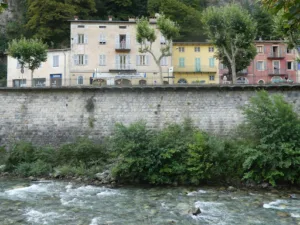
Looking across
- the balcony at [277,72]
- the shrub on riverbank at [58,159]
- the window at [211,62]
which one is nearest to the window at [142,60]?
the window at [211,62]

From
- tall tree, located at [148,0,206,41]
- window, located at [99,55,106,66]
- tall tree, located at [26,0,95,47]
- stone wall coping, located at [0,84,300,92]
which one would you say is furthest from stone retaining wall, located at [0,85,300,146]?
A: tall tree, located at [148,0,206,41]

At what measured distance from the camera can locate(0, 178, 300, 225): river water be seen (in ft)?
31.1

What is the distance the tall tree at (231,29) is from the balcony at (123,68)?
10.9m

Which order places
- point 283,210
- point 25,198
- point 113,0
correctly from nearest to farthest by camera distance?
point 283,210 → point 25,198 → point 113,0

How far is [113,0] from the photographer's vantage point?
133 ft

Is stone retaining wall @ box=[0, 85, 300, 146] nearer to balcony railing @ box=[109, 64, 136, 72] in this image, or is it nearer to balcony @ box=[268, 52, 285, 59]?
balcony railing @ box=[109, 64, 136, 72]

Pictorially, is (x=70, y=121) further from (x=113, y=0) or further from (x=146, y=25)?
(x=113, y=0)

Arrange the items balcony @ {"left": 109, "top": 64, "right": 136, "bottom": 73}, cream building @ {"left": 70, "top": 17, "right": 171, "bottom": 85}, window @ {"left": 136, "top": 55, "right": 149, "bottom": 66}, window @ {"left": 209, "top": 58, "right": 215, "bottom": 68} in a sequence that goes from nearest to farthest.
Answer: cream building @ {"left": 70, "top": 17, "right": 171, "bottom": 85}, balcony @ {"left": 109, "top": 64, "right": 136, "bottom": 73}, window @ {"left": 136, "top": 55, "right": 149, "bottom": 66}, window @ {"left": 209, "top": 58, "right": 215, "bottom": 68}

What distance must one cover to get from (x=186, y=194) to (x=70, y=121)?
9.13 m

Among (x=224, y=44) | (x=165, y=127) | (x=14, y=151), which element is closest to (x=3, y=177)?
(x=14, y=151)

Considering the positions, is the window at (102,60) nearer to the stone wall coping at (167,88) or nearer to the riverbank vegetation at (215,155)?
the stone wall coping at (167,88)

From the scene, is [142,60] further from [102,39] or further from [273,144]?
[273,144]

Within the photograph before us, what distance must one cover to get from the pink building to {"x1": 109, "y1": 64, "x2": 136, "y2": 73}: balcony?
10402 millimetres

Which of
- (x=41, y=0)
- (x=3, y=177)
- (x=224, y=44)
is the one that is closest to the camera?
(x=3, y=177)
